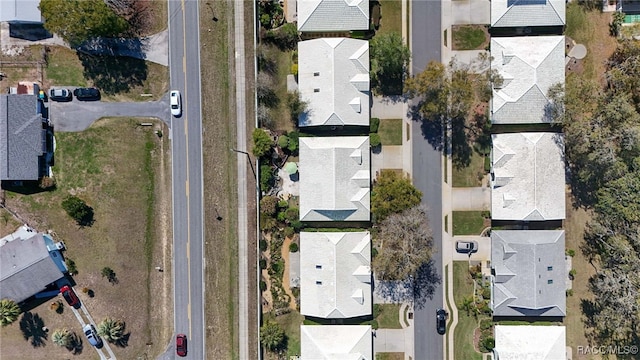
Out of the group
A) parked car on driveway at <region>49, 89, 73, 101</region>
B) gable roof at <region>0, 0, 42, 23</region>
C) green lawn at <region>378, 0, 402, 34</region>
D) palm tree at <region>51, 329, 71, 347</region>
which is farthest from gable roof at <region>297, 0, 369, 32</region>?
palm tree at <region>51, 329, 71, 347</region>

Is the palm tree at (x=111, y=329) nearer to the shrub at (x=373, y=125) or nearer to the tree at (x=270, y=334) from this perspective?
the tree at (x=270, y=334)

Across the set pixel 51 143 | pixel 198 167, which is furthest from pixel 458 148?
pixel 51 143

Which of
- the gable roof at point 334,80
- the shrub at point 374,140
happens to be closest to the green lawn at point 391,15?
the gable roof at point 334,80

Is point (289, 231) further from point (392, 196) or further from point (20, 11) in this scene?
point (20, 11)

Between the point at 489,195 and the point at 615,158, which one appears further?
the point at 489,195

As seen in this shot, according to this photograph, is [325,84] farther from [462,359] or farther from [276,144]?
[462,359]

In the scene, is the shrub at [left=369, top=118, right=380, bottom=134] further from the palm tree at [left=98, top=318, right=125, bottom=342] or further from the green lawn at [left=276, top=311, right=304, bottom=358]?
the palm tree at [left=98, top=318, right=125, bottom=342]

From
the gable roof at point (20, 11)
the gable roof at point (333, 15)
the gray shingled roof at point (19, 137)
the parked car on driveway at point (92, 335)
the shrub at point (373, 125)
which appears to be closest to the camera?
the gable roof at point (333, 15)
